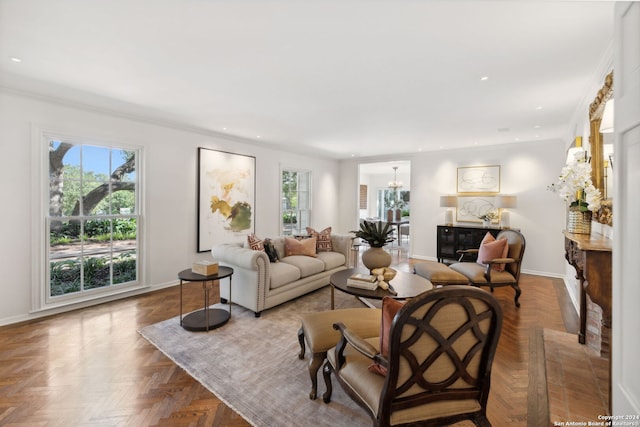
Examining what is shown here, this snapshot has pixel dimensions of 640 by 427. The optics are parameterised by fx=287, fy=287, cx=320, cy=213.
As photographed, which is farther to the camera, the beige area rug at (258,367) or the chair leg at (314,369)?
the chair leg at (314,369)

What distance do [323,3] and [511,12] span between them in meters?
1.20

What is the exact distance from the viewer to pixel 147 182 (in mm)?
4203

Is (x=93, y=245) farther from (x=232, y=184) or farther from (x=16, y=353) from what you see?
(x=232, y=184)

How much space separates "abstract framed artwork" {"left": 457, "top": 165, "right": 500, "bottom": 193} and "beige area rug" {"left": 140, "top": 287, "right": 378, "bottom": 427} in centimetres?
459

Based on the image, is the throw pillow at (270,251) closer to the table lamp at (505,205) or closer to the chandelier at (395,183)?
the table lamp at (505,205)

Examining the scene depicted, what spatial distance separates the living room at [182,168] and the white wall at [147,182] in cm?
1

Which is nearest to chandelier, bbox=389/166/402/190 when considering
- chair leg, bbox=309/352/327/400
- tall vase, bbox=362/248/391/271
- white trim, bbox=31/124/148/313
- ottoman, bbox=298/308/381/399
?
tall vase, bbox=362/248/391/271

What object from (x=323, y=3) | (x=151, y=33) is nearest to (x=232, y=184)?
(x=151, y=33)

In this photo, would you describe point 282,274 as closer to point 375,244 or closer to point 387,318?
point 375,244

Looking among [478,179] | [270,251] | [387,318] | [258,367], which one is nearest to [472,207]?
[478,179]

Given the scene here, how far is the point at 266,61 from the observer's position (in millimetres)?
2504

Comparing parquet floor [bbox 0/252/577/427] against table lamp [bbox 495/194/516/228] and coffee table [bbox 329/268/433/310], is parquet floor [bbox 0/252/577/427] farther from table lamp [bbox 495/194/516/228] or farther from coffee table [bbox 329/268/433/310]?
table lamp [bbox 495/194/516/228]

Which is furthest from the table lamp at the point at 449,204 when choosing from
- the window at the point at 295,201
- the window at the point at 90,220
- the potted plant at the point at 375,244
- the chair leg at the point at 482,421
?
the window at the point at 90,220

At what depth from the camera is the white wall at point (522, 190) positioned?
5348 mm
